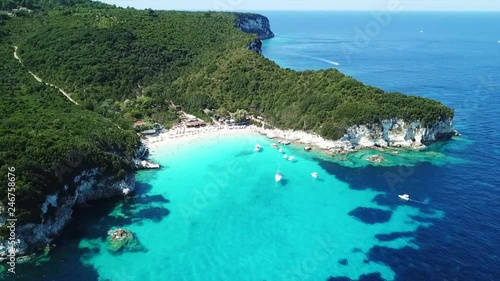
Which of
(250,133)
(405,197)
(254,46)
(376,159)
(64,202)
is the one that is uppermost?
(254,46)

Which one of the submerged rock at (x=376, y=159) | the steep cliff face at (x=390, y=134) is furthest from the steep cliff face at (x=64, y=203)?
the steep cliff face at (x=390, y=134)

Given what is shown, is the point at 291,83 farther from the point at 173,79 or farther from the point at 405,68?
the point at 405,68

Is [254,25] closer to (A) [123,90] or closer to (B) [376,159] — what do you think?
(A) [123,90]

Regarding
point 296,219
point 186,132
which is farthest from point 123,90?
point 296,219

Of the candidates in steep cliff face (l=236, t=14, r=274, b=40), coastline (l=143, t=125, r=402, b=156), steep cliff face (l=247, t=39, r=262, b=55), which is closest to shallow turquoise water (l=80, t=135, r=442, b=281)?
coastline (l=143, t=125, r=402, b=156)

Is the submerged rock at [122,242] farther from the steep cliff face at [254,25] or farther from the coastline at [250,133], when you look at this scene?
the steep cliff face at [254,25]

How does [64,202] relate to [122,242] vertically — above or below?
above

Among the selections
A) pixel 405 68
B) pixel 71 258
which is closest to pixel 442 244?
pixel 71 258
